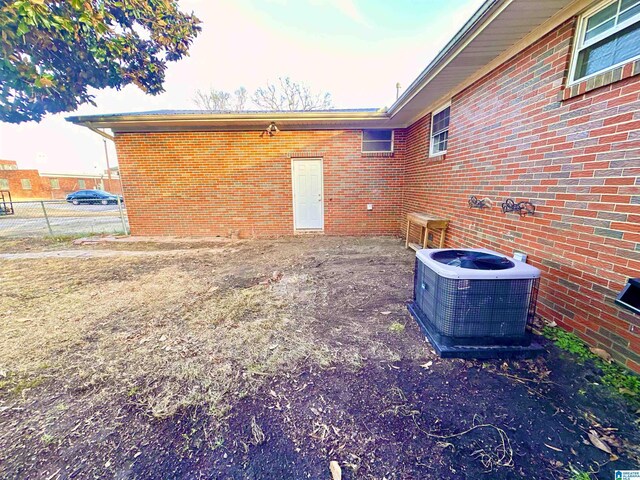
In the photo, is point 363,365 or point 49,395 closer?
point 49,395

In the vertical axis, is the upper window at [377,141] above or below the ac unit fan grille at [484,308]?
above

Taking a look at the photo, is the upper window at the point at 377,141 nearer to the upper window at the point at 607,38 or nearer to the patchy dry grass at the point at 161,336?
the patchy dry grass at the point at 161,336

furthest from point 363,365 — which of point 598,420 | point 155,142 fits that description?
point 155,142

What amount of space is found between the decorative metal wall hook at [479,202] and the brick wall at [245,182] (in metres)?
3.03

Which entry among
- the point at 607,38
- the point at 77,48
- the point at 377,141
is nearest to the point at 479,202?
the point at 607,38

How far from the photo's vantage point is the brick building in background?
82.4 feet

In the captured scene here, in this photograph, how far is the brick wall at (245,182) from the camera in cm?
626

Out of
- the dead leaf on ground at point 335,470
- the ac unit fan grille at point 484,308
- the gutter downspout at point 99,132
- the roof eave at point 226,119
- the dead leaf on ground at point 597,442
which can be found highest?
the roof eave at point 226,119

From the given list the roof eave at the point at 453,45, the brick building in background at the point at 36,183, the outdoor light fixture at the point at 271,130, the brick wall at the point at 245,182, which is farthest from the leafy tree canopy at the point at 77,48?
the brick building in background at the point at 36,183

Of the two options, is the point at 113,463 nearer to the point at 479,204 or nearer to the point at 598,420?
the point at 598,420

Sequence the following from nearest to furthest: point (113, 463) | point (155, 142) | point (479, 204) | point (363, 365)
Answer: point (113, 463) < point (363, 365) < point (479, 204) < point (155, 142)

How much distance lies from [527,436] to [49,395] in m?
3.06

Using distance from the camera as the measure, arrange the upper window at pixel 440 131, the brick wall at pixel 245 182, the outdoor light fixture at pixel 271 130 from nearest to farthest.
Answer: the upper window at pixel 440 131, the outdoor light fixture at pixel 271 130, the brick wall at pixel 245 182

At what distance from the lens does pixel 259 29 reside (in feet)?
22.9
